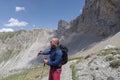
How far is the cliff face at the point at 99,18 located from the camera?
5408 inches

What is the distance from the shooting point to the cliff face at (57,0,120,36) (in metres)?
137

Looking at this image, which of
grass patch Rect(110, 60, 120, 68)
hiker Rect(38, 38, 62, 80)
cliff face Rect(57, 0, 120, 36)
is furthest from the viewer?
cliff face Rect(57, 0, 120, 36)

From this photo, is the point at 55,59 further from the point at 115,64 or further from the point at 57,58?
the point at 115,64

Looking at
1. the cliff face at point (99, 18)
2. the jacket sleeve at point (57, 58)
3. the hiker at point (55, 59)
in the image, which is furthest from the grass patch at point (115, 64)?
the cliff face at point (99, 18)

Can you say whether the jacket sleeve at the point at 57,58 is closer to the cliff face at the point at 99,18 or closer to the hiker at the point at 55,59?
the hiker at the point at 55,59

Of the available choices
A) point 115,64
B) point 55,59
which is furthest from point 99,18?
point 55,59

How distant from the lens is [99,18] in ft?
492

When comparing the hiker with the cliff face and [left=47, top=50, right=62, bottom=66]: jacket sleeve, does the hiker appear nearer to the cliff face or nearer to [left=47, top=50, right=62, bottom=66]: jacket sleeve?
[left=47, top=50, right=62, bottom=66]: jacket sleeve

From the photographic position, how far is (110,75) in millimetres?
23906

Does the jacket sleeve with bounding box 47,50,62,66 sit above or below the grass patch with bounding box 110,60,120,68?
below

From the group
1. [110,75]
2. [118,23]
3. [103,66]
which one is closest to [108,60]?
[103,66]

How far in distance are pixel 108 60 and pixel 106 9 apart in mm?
116971

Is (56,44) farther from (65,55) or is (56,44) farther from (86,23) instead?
(86,23)

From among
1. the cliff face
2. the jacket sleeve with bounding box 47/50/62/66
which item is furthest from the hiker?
the cliff face
